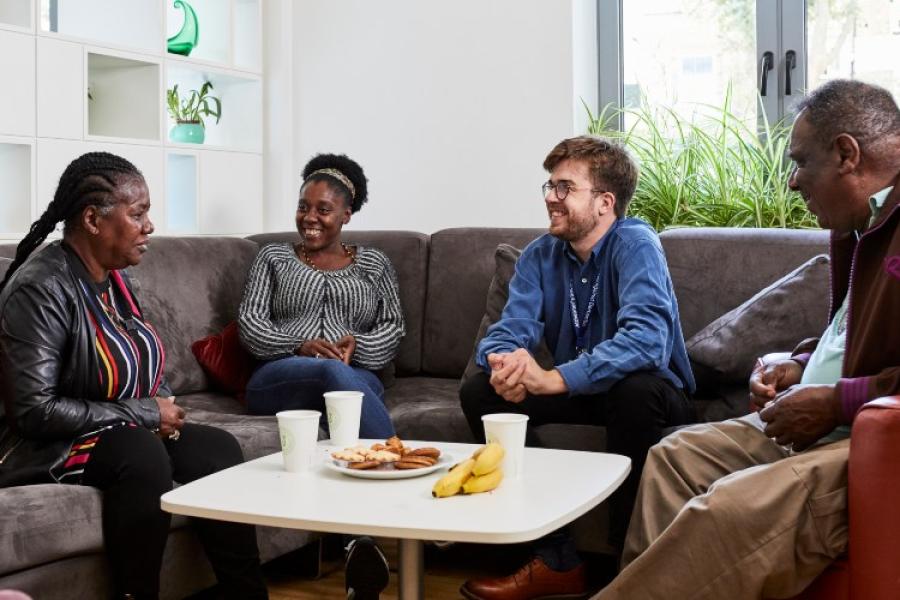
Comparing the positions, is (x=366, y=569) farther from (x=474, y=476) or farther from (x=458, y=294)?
(x=458, y=294)

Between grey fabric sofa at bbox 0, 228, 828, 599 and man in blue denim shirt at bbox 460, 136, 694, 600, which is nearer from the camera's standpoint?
grey fabric sofa at bbox 0, 228, 828, 599

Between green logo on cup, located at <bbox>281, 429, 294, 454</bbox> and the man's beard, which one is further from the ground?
the man's beard

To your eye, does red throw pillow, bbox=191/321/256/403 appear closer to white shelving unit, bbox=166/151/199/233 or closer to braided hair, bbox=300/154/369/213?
braided hair, bbox=300/154/369/213

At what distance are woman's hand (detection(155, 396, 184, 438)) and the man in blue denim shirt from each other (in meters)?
0.73

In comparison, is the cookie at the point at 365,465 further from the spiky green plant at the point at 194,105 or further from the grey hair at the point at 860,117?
the spiky green plant at the point at 194,105

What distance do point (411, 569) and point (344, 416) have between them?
0.40 meters

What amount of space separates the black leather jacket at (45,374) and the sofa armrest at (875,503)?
1.44 meters

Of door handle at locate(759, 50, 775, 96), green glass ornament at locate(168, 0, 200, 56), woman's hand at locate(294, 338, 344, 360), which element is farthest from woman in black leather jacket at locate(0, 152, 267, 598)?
door handle at locate(759, 50, 775, 96)

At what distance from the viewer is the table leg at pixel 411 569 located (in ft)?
6.23

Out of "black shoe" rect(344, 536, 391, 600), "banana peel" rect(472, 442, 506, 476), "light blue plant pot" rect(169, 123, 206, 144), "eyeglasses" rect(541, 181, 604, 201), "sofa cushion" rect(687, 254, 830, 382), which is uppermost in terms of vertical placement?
"light blue plant pot" rect(169, 123, 206, 144)

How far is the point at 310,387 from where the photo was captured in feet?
9.96

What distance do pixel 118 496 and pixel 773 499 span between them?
1.24m

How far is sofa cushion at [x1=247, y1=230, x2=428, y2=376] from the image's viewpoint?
3561 millimetres

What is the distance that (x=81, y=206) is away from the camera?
2471 mm
